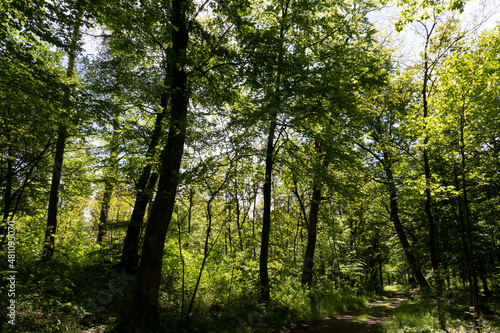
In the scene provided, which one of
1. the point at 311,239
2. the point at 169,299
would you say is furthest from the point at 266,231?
the point at 169,299

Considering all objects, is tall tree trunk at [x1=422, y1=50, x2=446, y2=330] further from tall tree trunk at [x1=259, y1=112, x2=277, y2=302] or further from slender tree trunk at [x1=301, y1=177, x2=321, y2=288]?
slender tree trunk at [x1=301, y1=177, x2=321, y2=288]

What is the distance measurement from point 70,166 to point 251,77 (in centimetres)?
1085

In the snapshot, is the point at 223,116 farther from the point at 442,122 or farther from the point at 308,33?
the point at 442,122

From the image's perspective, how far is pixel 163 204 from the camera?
6348mm

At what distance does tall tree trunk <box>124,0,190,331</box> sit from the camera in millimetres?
5809

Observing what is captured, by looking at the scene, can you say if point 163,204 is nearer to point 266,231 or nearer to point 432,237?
point 266,231

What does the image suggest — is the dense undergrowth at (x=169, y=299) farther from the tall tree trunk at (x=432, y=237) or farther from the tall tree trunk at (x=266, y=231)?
the tall tree trunk at (x=432, y=237)

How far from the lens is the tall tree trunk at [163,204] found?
5.81m

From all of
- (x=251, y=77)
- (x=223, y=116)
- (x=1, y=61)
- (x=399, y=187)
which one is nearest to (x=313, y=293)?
(x=399, y=187)

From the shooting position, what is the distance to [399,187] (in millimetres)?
10711

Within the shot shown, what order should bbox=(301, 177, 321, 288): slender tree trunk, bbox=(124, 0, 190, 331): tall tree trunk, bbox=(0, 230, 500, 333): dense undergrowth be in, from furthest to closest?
bbox=(301, 177, 321, 288): slender tree trunk → bbox=(124, 0, 190, 331): tall tree trunk → bbox=(0, 230, 500, 333): dense undergrowth

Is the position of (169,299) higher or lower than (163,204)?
lower

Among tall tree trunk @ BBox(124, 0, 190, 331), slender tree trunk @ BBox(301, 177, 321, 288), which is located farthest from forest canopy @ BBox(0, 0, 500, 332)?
slender tree trunk @ BBox(301, 177, 321, 288)

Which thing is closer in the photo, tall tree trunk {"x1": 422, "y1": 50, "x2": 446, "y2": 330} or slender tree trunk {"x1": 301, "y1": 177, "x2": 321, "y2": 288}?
tall tree trunk {"x1": 422, "y1": 50, "x2": 446, "y2": 330}
